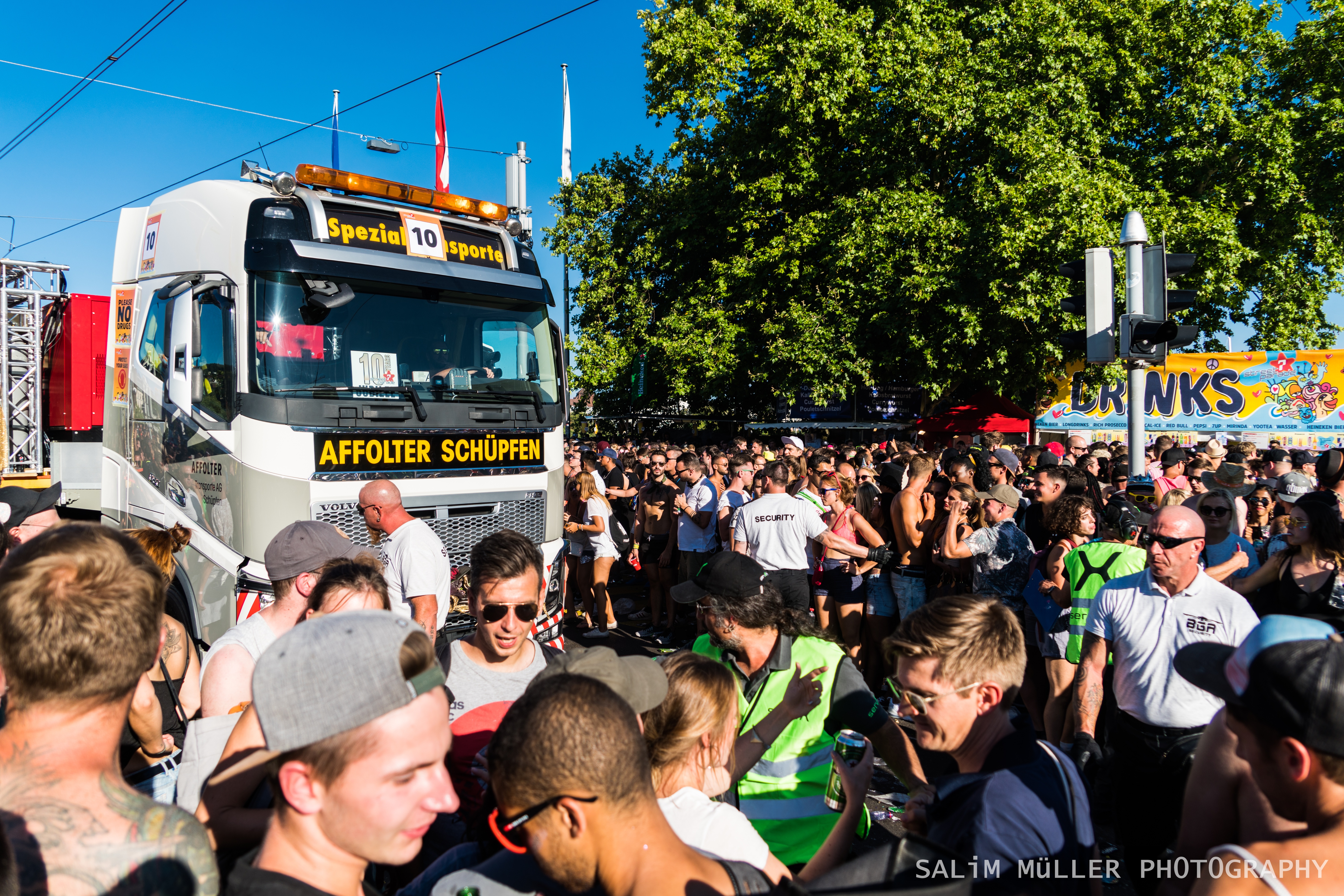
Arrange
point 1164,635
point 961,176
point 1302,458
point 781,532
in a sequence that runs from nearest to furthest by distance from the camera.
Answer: point 1164,635 → point 781,532 → point 1302,458 → point 961,176

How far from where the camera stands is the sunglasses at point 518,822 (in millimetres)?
1700

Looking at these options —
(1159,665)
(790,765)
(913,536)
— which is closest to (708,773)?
(790,765)

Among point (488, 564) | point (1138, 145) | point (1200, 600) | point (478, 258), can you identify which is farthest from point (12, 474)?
point (1138, 145)

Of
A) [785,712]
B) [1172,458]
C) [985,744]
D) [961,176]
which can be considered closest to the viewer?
[985,744]

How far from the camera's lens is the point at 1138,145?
21781mm

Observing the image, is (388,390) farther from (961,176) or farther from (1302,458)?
(961,176)

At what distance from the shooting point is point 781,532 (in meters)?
7.16

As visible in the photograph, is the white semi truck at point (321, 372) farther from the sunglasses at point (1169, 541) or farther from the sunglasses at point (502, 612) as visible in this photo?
the sunglasses at point (1169, 541)

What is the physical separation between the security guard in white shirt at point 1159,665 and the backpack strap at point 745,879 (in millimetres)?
2321

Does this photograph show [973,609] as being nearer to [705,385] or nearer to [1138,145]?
[705,385]

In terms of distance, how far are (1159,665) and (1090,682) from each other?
20.7 inches

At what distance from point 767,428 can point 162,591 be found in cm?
2105

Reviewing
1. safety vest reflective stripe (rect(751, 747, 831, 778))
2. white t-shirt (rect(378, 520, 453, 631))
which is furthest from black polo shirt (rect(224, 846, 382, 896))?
white t-shirt (rect(378, 520, 453, 631))

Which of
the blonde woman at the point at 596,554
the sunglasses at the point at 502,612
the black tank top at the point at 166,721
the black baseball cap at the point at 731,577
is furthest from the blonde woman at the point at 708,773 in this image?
the blonde woman at the point at 596,554
